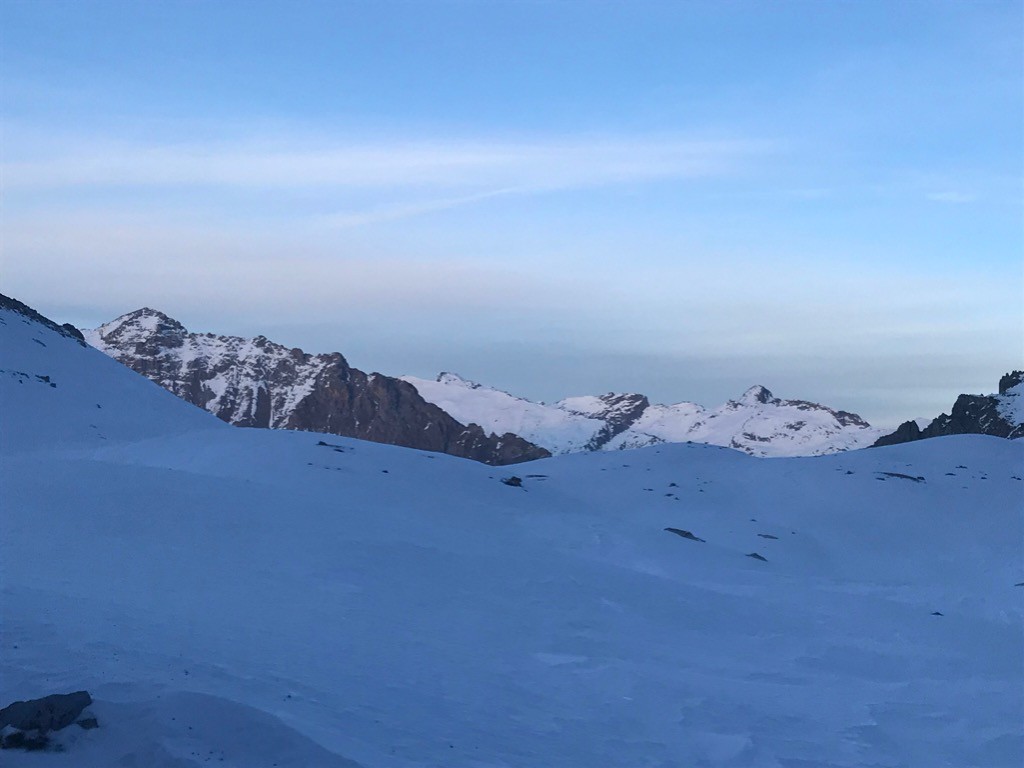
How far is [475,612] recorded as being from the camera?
90.5 ft

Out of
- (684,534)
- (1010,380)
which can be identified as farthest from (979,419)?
(684,534)

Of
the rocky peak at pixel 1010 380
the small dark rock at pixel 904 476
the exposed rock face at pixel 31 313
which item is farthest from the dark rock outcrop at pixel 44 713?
the rocky peak at pixel 1010 380

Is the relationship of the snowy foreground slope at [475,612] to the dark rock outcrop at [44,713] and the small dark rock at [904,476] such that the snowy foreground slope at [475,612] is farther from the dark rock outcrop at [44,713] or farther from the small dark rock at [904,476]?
the small dark rock at [904,476]

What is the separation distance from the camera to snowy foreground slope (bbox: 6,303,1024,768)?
16.7 meters

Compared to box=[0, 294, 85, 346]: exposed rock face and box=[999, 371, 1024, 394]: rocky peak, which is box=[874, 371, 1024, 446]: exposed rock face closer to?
box=[999, 371, 1024, 394]: rocky peak

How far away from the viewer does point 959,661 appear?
27.9 meters

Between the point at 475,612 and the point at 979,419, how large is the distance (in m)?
93.4

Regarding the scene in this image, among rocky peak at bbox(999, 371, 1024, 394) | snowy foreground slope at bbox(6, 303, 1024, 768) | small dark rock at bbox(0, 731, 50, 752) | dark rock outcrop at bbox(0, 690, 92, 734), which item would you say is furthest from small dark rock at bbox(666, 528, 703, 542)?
rocky peak at bbox(999, 371, 1024, 394)

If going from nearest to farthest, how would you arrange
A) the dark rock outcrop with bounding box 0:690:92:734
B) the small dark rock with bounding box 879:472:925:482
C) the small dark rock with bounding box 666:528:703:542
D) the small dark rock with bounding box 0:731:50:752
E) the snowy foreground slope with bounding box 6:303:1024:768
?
the small dark rock with bounding box 0:731:50:752, the dark rock outcrop with bounding box 0:690:92:734, the snowy foreground slope with bounding box 6:303:1024:768, the small dark rock with bounding box 666:528:703:542, the small dark rock with bounding box 879:472:925:482

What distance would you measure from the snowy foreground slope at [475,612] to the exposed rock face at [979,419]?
1933 inches

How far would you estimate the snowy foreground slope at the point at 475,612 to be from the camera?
1673cm

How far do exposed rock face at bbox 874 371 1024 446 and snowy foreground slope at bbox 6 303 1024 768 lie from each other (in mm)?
49109

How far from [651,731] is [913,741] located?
18.5 feet

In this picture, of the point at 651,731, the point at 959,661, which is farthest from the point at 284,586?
the point at 959,661
